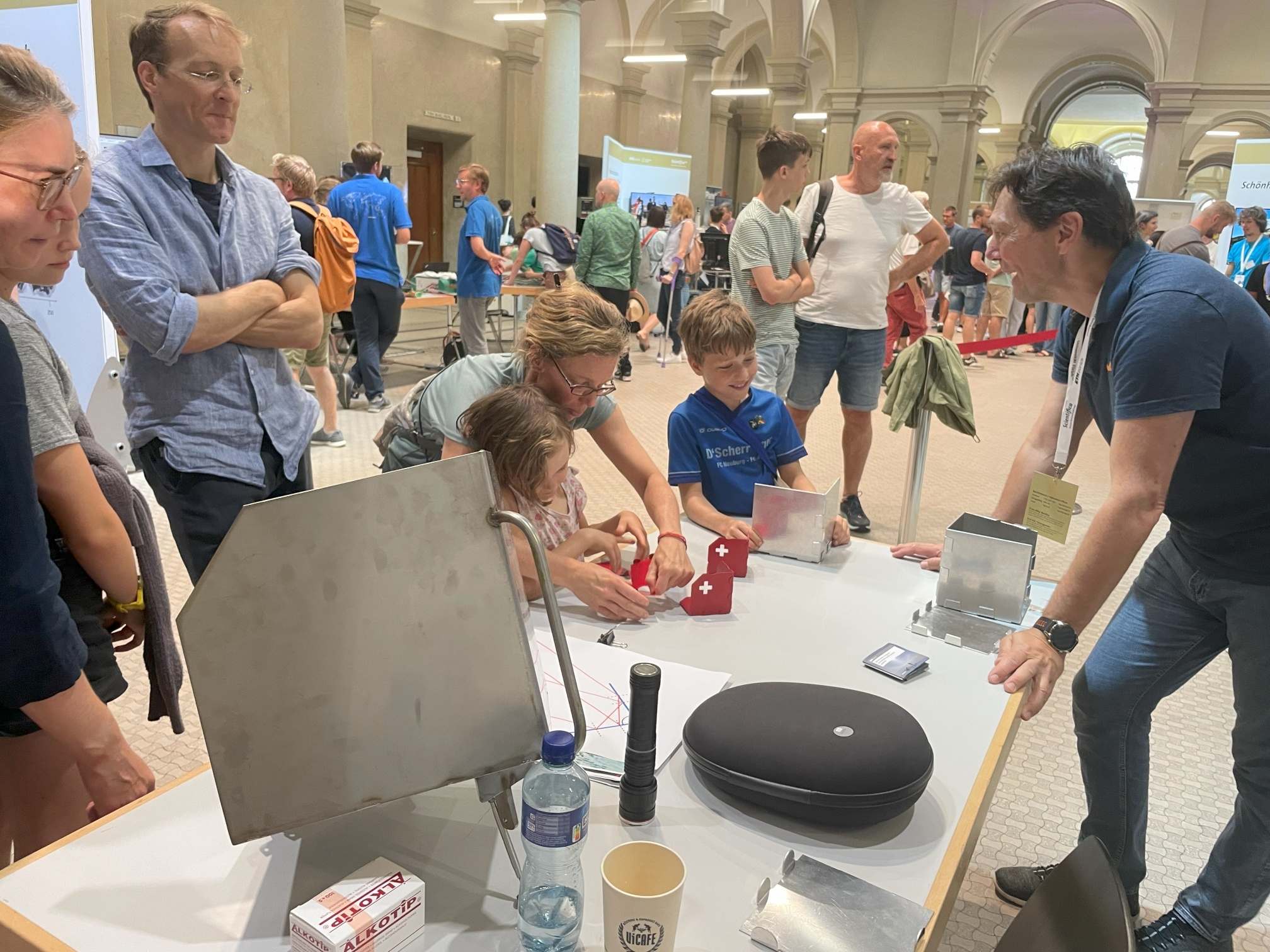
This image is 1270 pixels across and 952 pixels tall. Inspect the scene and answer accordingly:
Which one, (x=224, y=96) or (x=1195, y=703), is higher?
(x=224, y=96)

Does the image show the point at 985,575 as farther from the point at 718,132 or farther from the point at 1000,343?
the point at 718,132

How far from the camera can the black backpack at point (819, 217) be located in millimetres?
3688

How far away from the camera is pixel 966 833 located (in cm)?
104

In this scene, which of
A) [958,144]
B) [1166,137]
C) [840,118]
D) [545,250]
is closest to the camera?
[545,250]

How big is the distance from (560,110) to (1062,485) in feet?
29.8

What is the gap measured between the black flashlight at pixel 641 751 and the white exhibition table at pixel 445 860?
2 cm

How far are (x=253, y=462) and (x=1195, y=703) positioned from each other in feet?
9.20

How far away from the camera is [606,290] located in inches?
264

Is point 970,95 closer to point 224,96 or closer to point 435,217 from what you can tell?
point 435,217

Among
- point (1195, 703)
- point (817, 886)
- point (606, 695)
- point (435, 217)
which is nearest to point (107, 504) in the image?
point (606, 695)

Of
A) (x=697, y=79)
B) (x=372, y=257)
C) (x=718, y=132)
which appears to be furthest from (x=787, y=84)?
(x=372, y=257)

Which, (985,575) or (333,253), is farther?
(333,253)

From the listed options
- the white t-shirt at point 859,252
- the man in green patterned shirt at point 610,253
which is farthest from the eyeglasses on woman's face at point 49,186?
the man in green patterned shirt at point 610,253

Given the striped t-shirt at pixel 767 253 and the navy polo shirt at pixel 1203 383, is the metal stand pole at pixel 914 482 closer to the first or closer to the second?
the striped t-shirt at pixel 767 253
